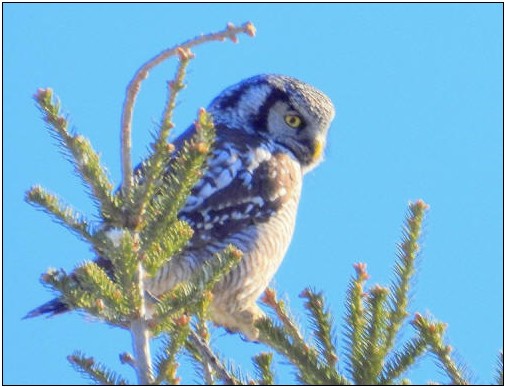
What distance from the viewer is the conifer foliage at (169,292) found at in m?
2.13

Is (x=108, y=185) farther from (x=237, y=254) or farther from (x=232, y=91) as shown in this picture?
(x=232, y=91)

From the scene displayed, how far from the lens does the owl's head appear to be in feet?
15.1

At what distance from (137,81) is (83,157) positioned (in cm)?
24

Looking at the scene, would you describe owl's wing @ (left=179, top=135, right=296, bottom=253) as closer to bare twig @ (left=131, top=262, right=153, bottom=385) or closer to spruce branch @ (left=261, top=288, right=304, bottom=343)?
spruce branch @ (left=261, top=288, right=304, bottom=343)

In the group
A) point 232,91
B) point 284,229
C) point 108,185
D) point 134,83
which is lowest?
point 108,185

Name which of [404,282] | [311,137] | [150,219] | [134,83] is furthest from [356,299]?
[311,137]

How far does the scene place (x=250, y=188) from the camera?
4.16 m

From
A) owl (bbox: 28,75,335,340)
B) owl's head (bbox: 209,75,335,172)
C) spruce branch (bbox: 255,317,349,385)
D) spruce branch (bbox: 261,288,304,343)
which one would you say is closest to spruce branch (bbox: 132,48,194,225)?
spruce branch (bbox: 255,317,349,385)

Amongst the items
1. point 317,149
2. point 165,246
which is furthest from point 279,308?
point 317,149

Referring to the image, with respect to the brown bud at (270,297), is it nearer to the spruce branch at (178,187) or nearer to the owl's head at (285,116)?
the spruce branch at (178,187)

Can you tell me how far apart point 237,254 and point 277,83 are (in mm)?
2520

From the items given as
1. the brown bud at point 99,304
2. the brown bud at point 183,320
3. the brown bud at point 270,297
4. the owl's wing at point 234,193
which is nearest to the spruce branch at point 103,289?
the brown bud at point 99,304

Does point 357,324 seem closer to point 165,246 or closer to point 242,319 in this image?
point 165,246

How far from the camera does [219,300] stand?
409cm
